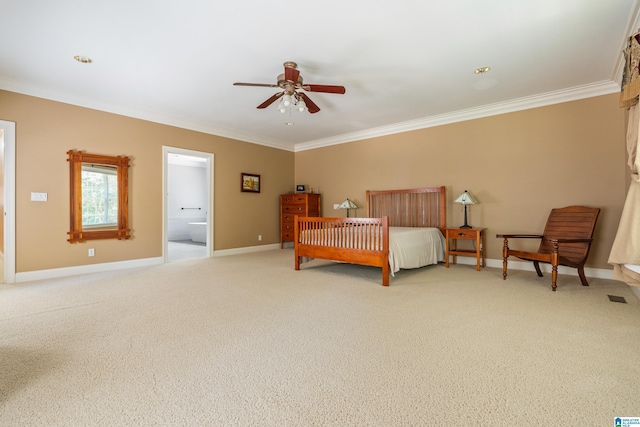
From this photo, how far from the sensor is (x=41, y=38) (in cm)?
282

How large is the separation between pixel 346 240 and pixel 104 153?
3958mm

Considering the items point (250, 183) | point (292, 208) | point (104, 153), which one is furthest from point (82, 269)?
point (292, 208)

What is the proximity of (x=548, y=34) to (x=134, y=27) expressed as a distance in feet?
12.6

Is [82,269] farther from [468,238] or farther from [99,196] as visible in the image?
[468,238]

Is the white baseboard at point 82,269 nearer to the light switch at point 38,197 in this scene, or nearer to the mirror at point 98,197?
the mirror at point 98,197

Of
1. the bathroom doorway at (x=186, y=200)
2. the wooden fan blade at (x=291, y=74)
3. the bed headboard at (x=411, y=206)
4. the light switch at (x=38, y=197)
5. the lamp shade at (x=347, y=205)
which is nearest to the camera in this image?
the wooden fan blade at (x=291, y=74)

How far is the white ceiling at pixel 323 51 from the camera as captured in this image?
2451 mm

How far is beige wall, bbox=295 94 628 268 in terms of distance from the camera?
3.91 m

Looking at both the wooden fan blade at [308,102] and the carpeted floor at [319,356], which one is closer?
the carpeted floor at [319,356]

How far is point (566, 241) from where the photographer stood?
3.34m

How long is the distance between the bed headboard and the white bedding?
0.39 metres

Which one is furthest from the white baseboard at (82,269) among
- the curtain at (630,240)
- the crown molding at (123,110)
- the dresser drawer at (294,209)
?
the curtain at (630,240)

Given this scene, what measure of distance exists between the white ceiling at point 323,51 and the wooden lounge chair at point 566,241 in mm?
1653

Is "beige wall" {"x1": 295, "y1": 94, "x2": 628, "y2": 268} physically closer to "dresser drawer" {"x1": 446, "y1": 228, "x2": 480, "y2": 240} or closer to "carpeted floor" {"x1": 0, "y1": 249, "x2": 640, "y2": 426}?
"dresser drawer" {"x1": 446, "y1": 228, "x2": 480, "y2": 240}
